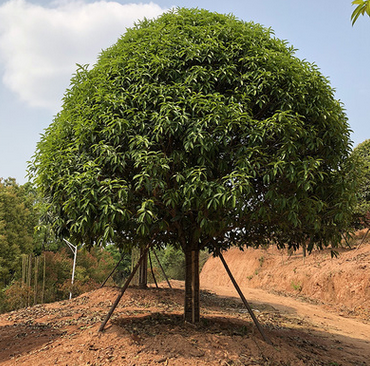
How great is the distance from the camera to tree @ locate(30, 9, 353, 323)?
5.55m

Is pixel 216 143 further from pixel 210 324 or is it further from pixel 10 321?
pixel 10 321

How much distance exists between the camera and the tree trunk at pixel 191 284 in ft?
24.7

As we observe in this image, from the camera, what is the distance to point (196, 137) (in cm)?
540

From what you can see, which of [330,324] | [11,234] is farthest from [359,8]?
[11,234]

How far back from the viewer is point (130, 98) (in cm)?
609

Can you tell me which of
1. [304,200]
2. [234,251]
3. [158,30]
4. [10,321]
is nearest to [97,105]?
[158,30]

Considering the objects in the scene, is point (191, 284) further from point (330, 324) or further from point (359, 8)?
point (330, 324)

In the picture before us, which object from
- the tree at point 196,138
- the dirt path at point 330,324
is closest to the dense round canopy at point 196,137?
the tree at point 196,138

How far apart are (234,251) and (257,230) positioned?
28431 millimetres

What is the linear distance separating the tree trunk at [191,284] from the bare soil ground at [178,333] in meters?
0.25

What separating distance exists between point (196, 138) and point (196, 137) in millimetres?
44

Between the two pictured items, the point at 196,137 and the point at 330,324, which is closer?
the point at 196,137

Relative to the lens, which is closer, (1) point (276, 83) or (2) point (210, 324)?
(1) point (276, 83)

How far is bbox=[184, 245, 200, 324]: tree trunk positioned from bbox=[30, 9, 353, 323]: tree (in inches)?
37.9
